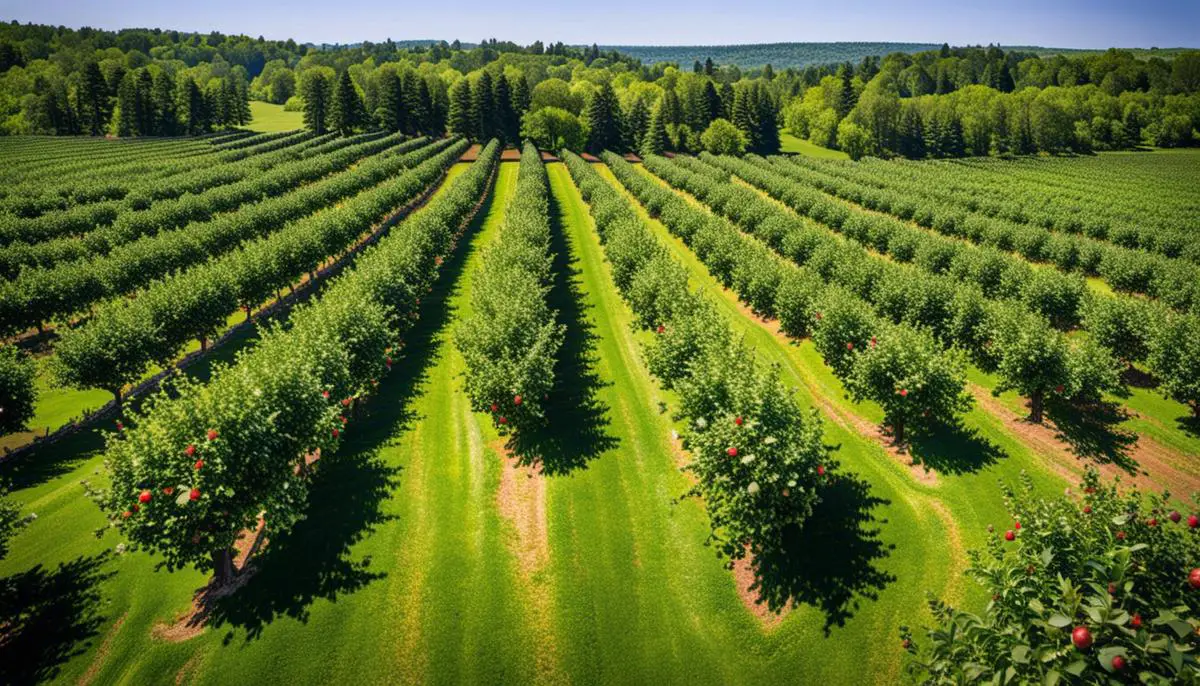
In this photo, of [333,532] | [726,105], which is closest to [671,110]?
[726,105]

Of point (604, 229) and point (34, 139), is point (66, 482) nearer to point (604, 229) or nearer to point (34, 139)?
point (604, 229)

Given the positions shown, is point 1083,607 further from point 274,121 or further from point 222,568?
point 274,121

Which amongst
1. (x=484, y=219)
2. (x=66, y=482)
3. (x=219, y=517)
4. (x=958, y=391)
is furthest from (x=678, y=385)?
(x=484, y=219)

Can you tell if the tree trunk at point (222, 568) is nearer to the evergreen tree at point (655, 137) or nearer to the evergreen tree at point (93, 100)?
the evergreen tree at point (655, 137)

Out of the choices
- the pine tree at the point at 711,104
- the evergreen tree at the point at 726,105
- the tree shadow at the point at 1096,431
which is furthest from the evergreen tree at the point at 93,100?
the tree shadow at the point at 1096,431

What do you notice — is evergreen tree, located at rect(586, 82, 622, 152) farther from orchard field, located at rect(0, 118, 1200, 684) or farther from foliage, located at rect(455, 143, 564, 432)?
foliage, located at rect(455, 143, 564, 432)

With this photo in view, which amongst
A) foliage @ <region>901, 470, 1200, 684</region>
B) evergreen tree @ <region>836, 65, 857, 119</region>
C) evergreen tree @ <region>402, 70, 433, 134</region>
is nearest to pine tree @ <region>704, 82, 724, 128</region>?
evergreen tree @ <region>836, 65, 857, 119</region>
